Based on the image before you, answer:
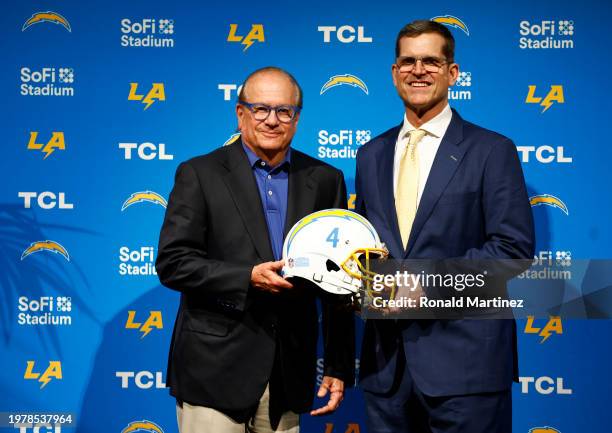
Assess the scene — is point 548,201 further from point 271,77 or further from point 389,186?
point 271,77

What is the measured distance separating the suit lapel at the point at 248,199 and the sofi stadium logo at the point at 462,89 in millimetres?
1685

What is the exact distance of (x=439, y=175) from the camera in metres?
2.79

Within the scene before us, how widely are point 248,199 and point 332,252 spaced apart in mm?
407

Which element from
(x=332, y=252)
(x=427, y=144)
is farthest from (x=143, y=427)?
(x=427, y=144)

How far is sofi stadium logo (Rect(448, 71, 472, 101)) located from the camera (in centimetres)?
416

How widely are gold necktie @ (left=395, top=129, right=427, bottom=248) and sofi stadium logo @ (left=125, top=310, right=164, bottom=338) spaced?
1.94 meters

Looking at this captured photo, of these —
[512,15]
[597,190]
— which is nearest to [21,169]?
[512,15]

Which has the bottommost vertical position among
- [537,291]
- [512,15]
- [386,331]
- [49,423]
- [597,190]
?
[49,423]

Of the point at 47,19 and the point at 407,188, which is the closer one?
the point at 407,188

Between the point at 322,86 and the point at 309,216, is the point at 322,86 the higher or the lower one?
the higher one

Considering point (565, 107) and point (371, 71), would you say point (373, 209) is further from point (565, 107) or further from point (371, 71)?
point (565, 107)

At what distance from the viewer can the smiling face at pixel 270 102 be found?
2854 millimetres

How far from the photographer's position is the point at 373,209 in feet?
9.64

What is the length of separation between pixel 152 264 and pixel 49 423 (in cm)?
108
